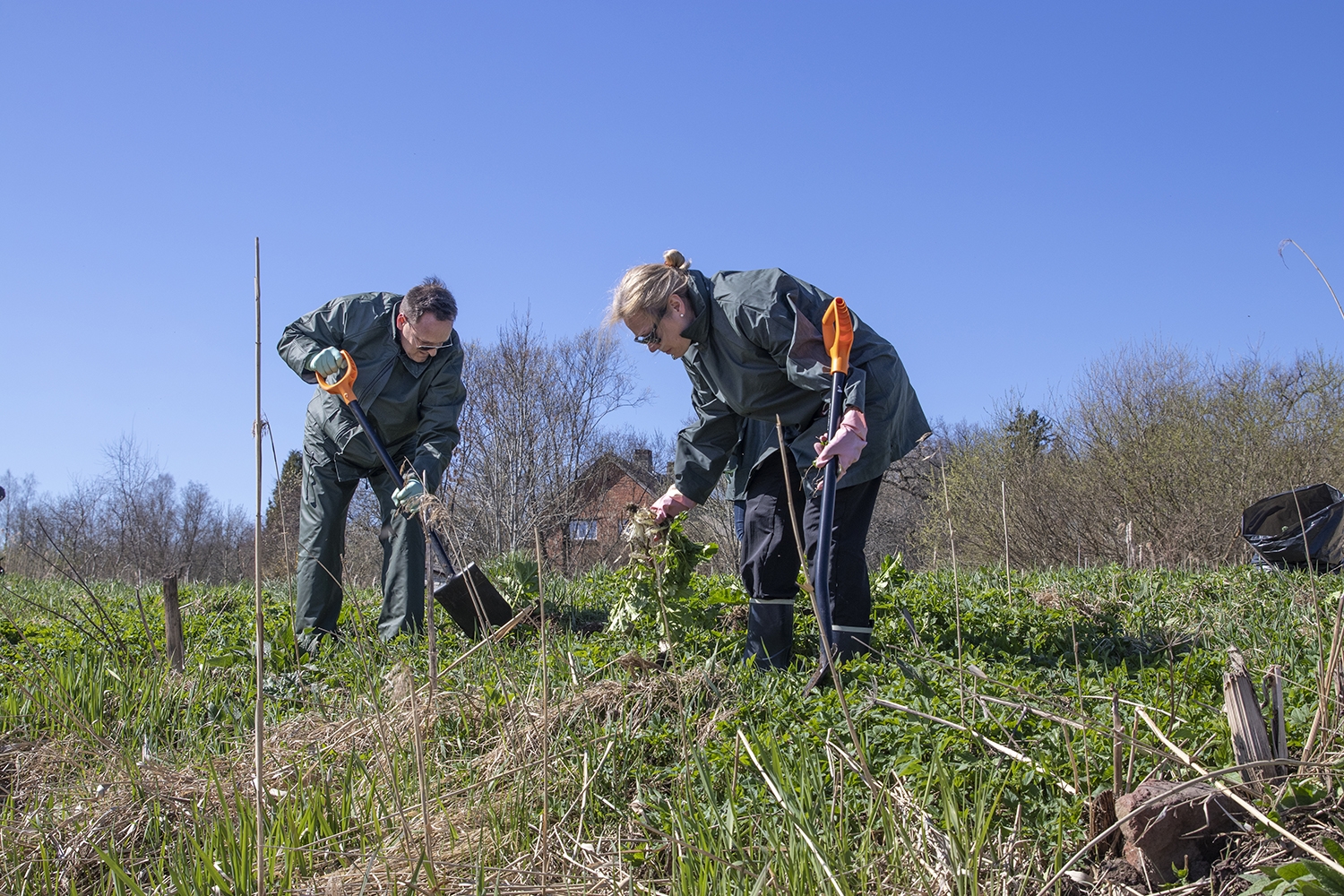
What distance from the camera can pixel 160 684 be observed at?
3.24 meters

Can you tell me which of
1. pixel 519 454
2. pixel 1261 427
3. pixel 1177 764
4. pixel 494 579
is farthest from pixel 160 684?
pixel 519 454

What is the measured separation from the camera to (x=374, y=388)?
427cm

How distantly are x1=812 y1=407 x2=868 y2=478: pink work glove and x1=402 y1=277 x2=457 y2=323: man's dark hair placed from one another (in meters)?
2.12

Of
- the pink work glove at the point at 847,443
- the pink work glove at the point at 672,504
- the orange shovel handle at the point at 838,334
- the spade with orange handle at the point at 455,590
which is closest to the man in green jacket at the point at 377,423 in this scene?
the spade with orange handle at the point at 455,590

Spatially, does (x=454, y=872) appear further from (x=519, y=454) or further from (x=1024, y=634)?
(x=519, y=454)

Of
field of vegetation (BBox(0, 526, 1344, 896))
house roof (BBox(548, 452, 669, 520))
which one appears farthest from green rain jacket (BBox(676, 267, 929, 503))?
house roof (BBox(548, 452, 669, 520))

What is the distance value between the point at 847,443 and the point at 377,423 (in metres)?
2.59

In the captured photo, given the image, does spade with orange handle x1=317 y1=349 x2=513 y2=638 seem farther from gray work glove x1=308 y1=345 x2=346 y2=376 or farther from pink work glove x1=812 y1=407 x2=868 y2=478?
pink work glove x1=812 y1=407 x2=868 y2=478

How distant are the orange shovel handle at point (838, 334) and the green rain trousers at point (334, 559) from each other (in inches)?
85.7

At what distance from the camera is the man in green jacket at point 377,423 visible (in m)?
4.20

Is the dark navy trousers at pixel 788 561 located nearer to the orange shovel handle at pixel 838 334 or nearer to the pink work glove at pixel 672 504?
the pink work glove at pixel 672 504

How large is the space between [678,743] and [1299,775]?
1420 mm

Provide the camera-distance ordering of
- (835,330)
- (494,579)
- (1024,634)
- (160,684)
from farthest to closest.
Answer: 1. (494,579)
2. (1024,634)
3. (160,684)
4. (835,330)

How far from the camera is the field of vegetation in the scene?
177 centimetres
